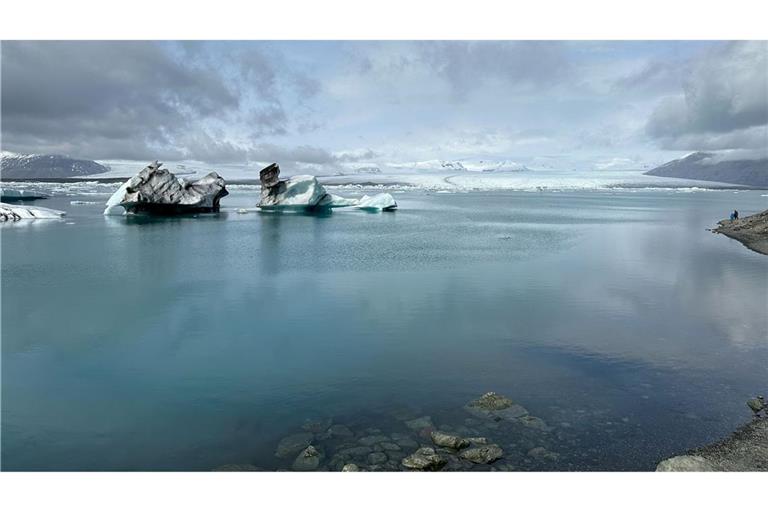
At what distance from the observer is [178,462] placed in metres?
5.46

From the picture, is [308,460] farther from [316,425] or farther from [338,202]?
[338,202]

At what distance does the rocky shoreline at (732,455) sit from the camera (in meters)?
5.08

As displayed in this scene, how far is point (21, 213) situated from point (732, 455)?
3392cm

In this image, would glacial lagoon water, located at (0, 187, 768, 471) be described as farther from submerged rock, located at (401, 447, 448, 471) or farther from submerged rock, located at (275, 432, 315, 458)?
submerged rock, located at (401, 447, 448, 471)

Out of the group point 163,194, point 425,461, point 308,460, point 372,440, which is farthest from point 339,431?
point 163,194

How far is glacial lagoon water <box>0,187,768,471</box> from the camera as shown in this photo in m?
5.93

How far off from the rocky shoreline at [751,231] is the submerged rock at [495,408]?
18210mm

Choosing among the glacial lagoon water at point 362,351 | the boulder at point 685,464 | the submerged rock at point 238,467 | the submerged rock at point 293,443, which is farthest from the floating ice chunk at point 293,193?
the boulder at point 685,464

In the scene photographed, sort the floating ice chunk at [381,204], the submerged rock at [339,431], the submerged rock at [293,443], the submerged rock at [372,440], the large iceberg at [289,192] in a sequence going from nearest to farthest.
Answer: the submerged rock at [293,443] < the submerged rock at [372,440] < the submerged rock at [339,431] < the large iceberg at [289,192] < the floating ice chunk at [381,204]

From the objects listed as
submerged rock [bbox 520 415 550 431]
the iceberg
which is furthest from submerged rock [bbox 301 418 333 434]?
the iceberg

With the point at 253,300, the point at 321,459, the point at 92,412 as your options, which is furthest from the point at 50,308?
the point at 321,459

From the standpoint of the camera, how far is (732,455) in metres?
5.36

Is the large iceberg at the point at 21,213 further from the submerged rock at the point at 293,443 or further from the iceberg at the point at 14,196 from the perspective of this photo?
the submerged rock at the point at 293,443

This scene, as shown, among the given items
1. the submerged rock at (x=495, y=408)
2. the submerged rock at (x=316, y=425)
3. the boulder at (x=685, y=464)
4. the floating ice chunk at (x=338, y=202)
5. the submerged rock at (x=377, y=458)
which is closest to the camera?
the boulder at (x=685, y=464)
